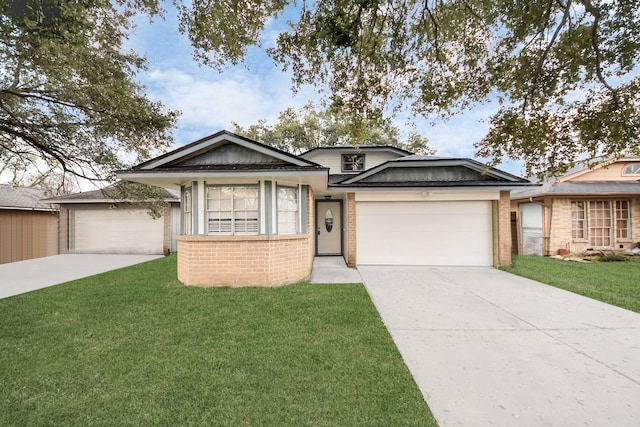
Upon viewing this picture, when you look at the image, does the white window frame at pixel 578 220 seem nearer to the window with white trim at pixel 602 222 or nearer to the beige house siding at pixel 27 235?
the window with white trim at pixel 602 222

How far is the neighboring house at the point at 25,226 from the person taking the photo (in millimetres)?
12195

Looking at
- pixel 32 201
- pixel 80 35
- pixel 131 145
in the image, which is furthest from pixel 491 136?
pixel 32 201

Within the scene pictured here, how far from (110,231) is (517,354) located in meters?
17.7

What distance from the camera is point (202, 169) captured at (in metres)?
6.56

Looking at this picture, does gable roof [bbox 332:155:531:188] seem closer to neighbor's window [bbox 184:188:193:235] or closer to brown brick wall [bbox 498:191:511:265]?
brown brick wall [bbox 498:191:511:265]

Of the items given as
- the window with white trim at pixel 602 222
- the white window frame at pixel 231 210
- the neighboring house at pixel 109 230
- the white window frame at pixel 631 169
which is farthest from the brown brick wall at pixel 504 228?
the neighboring house at pixel 109 230

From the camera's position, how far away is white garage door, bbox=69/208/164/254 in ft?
45.6

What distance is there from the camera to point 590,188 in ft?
38.9

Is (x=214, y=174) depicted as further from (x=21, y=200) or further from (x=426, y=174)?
(x=21, y=200)

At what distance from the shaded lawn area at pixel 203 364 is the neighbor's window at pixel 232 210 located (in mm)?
1951

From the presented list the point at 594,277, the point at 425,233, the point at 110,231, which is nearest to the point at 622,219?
the point at 594,277

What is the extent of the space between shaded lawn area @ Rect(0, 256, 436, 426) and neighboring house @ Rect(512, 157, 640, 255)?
38.8 feet

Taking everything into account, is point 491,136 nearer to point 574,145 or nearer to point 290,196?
point 574,145

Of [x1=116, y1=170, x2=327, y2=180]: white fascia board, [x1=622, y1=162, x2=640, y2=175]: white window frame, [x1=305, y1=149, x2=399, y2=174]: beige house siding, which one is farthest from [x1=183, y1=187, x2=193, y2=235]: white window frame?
[x1=622, y1=162, x2=640, y2=175]: white window frame
